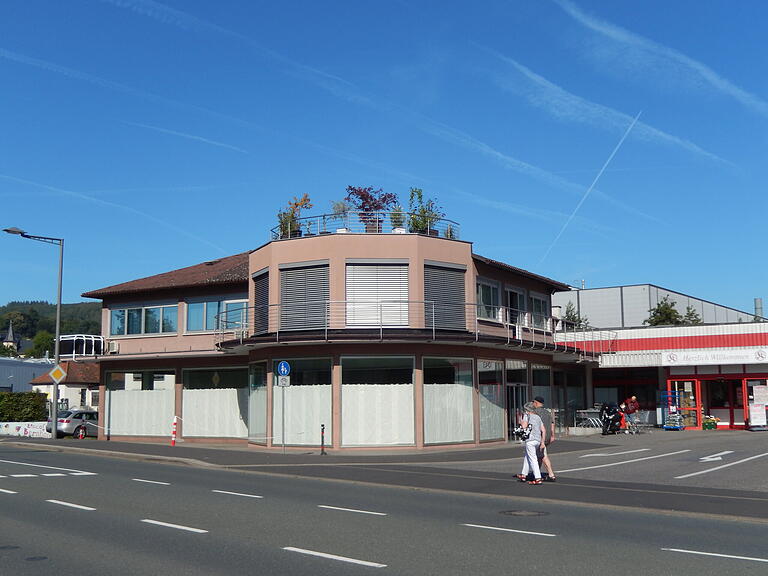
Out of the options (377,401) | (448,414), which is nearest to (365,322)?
(377,401)

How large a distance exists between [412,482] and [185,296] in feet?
62.4

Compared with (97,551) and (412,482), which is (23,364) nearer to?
(412,482)

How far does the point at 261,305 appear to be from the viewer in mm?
29516

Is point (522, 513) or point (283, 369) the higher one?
point (283, 369)

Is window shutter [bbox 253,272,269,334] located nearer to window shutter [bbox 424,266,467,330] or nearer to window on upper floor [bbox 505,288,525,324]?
window shutter [bbox 424,266,467,330]

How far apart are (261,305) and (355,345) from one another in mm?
4143

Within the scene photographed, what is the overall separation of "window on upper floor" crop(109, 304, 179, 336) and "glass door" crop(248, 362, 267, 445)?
580 centimetres

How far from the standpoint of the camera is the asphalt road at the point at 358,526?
834cm

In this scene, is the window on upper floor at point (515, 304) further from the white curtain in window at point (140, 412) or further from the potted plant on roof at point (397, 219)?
the white curtain in window at point (140, 412)

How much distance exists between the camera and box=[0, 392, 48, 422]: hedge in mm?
44719

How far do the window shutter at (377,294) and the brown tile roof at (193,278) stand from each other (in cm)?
636

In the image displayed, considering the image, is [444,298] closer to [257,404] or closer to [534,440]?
[257,404]

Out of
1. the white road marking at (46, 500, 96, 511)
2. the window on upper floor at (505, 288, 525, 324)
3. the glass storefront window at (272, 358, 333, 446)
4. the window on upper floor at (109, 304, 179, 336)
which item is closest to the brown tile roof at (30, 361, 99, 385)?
the window on upper floor at (109, 304, 179, 336)

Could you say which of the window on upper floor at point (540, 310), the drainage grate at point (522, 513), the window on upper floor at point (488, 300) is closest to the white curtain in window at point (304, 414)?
the window on upper floor at point (488, 300)
